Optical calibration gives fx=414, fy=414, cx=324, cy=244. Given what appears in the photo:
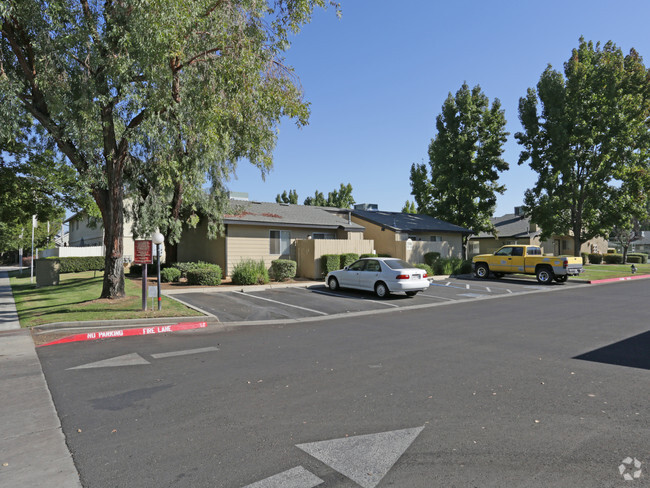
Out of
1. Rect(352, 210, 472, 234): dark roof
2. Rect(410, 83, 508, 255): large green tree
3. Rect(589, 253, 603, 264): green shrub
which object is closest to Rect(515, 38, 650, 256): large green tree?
Rect(410, 83, 508, 255): large green tree

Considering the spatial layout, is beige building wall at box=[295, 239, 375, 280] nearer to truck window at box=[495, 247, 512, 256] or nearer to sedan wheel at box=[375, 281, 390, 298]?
sedan wheel at box=[375, 281, 390, 298]

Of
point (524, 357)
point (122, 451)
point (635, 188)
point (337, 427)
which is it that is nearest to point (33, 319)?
point (122, 451)

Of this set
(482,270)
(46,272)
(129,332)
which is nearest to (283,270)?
(46,272)

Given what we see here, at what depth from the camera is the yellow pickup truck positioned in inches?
875

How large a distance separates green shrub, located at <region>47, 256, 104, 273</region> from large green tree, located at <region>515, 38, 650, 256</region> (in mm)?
33577

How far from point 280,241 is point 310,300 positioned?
895cm

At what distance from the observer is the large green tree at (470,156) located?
110 ft

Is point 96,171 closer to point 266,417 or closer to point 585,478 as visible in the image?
point 266,417

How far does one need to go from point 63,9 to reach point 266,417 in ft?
37.3

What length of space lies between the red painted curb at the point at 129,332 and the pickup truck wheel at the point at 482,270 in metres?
19.1

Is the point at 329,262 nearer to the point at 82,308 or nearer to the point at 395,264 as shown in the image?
the point at 395,264

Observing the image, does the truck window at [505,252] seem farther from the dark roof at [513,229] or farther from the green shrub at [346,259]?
the dark roof at [513,229]

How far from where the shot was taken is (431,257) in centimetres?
2591

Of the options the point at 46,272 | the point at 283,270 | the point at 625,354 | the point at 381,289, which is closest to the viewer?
the point at 625,354
